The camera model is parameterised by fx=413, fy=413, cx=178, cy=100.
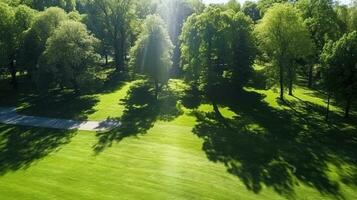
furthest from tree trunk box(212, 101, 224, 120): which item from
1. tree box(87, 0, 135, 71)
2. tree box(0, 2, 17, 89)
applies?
tree box(0, 2, 17, 89)

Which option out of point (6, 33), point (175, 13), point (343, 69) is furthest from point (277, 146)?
point (175, 13)

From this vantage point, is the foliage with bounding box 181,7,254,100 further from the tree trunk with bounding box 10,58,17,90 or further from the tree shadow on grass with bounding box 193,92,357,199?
the tree trunk with bounding box 10,58,17,90

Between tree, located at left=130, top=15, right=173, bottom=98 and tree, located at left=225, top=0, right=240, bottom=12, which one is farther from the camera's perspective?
tree, located at left=225, top=0, right=240, bottom=12

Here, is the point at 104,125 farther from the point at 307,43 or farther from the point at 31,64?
the point at 307,43

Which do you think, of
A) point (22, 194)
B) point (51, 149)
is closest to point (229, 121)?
point (51, 149)

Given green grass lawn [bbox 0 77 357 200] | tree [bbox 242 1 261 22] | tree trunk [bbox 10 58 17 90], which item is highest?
tree [bbox 242 1 261 22]

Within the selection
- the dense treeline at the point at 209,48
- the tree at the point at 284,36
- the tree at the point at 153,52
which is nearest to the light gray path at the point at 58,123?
the dense treeline at the point at 209,48

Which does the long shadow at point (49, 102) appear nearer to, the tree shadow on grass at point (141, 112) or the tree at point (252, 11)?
the tree shadow on grass at point (141, 112)

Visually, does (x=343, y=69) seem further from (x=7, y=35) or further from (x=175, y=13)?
(x=7, y=35)
